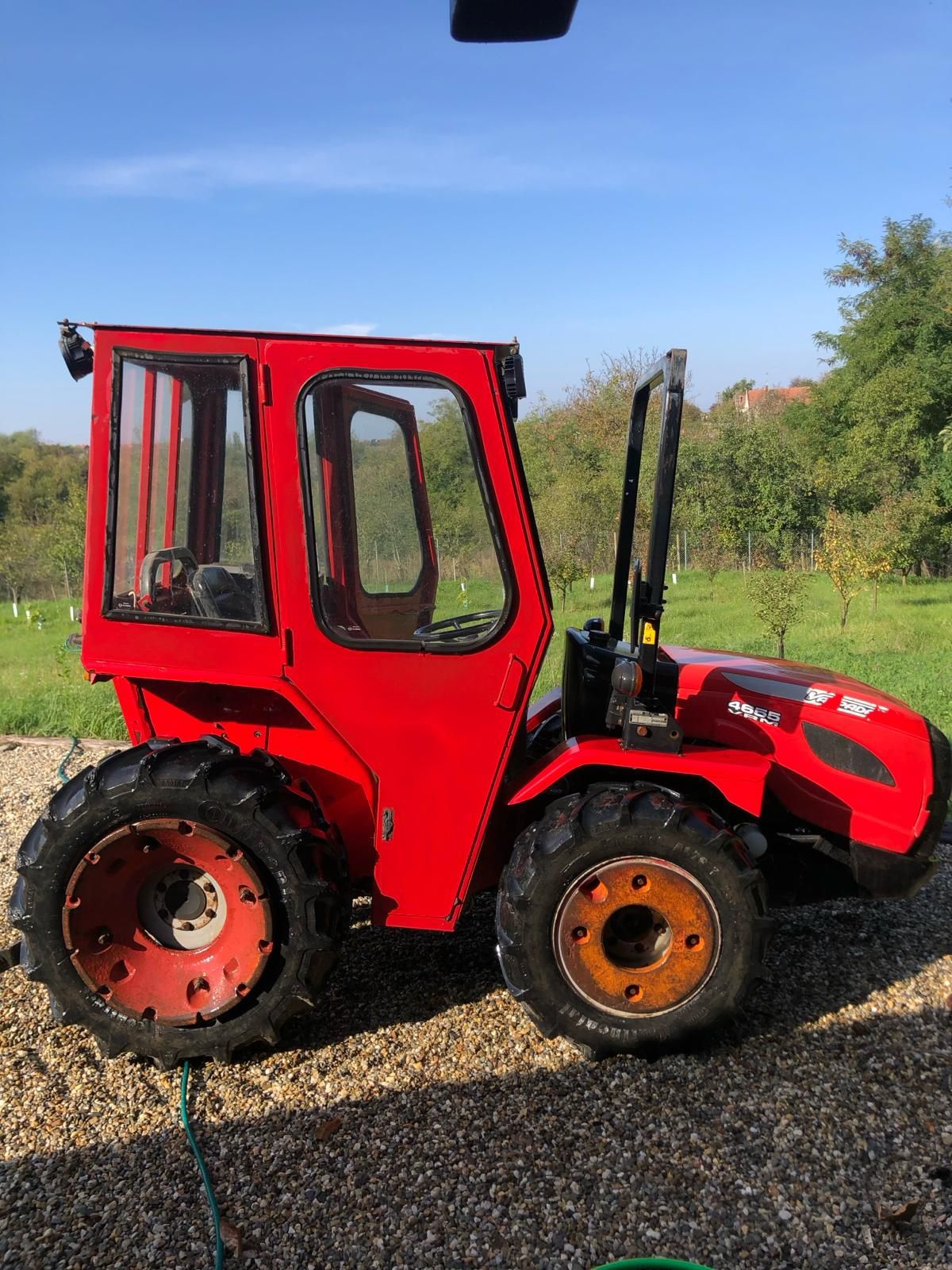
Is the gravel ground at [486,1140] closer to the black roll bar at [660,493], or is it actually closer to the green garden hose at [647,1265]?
the green garden hose at [647,1265]

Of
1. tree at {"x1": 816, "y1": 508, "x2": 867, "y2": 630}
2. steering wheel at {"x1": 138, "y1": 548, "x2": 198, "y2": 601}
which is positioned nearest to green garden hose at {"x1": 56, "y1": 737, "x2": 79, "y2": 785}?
steering wheel at {"x1": 138, "y1": 548, "x2": 198, "y2": 601}

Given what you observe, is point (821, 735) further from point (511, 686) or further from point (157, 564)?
point (157, 564)

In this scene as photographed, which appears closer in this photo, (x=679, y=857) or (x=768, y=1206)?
(x=768, y=1206)

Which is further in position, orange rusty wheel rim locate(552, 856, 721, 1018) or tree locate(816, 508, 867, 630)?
tree locate(816, 508, 867, 630)

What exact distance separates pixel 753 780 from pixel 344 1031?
1.72 metres

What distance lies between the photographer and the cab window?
3172mm

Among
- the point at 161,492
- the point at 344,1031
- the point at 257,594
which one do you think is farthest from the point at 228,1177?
the point at 161,492

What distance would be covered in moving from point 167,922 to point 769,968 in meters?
2.40

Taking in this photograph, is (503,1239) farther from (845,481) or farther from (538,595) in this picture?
(845,481)

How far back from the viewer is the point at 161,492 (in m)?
3.30

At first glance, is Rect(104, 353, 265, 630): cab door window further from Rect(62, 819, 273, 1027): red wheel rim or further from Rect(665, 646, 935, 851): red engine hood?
Rect(665, 646, 935, 851): red engine hood

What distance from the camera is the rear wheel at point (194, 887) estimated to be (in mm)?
3004

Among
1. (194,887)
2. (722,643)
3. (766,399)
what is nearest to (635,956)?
(194,887)

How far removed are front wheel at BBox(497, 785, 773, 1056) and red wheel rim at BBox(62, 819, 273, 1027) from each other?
89 centimetres
